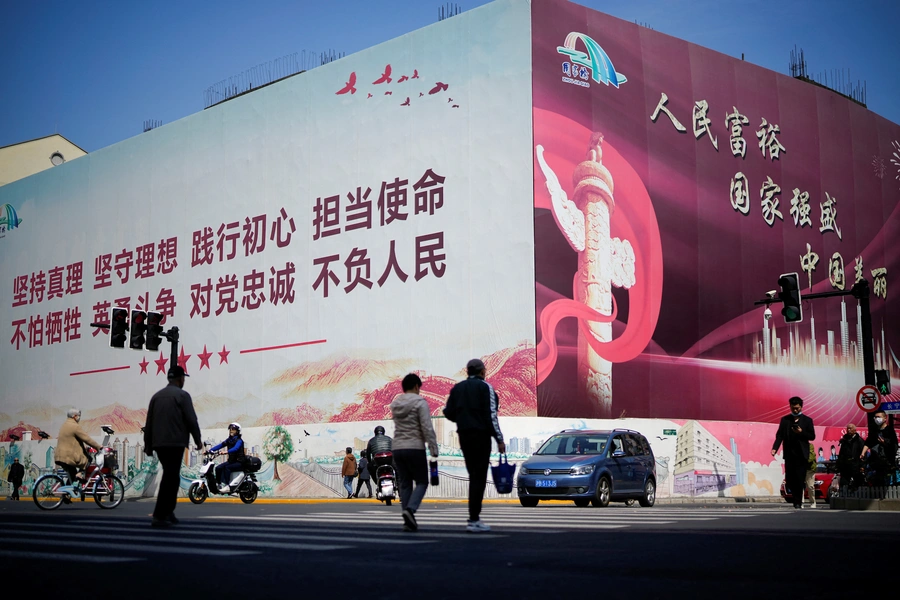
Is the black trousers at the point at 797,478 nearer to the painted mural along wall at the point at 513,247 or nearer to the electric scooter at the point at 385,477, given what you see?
the electric scooter at the point at 385,477

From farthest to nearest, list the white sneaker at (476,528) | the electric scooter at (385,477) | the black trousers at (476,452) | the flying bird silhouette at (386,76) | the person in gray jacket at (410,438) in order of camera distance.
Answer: the flying bird silhouette at (386,76), the electric scooter at (385,477), the person in gray jacket at (410,438), the black trousers at (476,452), the white sneaker at (476,528)

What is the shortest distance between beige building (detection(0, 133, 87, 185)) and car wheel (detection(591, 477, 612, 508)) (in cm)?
5133

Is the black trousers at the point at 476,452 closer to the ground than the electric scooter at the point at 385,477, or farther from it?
farther from it

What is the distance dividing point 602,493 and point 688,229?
18.3m

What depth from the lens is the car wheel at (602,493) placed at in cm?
2075

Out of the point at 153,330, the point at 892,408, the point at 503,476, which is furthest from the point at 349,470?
the point at 503,476

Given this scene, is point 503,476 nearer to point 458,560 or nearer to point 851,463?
point 458,560

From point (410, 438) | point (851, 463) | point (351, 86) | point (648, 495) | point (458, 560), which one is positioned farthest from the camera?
point (351, 86)

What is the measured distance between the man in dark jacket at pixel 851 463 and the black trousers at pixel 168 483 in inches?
482

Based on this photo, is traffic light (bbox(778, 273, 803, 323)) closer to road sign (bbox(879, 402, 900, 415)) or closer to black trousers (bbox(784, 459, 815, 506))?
road sign (bbox(879, 402, 900, 415))

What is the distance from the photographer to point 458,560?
750 centimetres

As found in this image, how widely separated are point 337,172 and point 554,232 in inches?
396

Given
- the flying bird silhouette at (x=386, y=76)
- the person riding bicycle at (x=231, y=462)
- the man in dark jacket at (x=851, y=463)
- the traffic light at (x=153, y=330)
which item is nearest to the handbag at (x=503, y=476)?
the man in dark jacket at (x=851, y=463)

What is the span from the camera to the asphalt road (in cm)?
591
